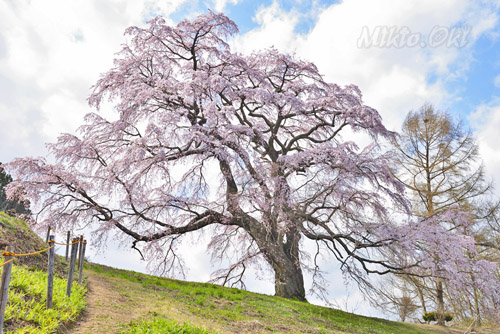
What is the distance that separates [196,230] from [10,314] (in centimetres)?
874

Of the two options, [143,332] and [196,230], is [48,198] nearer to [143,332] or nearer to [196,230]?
[196,230]

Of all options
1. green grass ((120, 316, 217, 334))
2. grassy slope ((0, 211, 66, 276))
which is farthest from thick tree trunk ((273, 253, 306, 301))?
grassy slope ((0, 211, 66, 276))

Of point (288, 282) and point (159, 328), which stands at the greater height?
point (288, 282)

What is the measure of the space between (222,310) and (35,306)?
15.8ft

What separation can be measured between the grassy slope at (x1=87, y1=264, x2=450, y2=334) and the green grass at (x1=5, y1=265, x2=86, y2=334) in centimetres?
102

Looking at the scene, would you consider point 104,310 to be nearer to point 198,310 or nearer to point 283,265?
point 198,310

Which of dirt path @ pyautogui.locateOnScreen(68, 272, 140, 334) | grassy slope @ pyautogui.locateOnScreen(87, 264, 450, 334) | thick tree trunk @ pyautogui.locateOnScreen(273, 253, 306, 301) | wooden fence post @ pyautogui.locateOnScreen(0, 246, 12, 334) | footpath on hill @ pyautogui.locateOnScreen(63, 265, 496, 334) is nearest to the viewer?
wooden fence post @ pyautogui.locateOnScreen(0, 246, 12, 334)

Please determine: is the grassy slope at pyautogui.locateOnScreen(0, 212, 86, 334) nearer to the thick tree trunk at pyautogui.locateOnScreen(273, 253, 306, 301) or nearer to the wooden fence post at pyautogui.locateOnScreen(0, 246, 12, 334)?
the wooden fence post at pyautogui.locateOnScreen(0, 246, 12, 334)

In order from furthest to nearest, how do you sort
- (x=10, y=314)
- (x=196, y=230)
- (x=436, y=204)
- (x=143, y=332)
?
(x=436, y=204)
(x=196, y=230)
(x=143, y=332)
(x=10, y=314)

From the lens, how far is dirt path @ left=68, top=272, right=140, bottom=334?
6469mm

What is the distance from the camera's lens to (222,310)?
9.77 metres

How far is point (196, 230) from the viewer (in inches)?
555

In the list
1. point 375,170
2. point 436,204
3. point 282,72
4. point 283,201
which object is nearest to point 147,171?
point 283,201

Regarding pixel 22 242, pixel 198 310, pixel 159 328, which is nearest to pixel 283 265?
pixel 198 310
